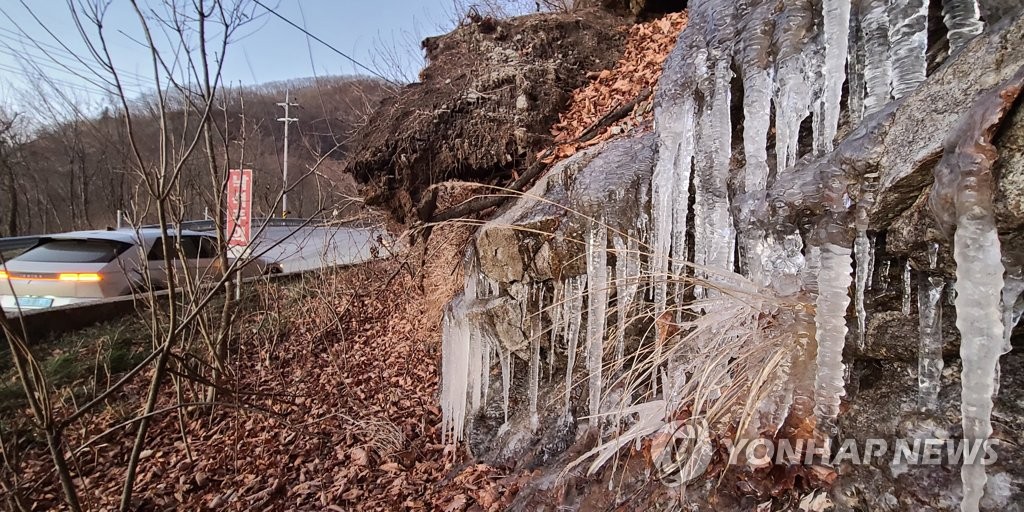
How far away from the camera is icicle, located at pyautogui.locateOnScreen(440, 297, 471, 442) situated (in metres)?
3.26

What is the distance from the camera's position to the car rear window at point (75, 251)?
5.29 m

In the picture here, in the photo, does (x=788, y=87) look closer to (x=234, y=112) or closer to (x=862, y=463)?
(x=862, y=463)

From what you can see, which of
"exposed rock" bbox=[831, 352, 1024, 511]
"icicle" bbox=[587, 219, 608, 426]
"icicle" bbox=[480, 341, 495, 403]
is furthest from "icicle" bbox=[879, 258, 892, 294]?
"icicle" bbox=[480, 341, 495, 403]

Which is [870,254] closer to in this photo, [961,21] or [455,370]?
[961,21]

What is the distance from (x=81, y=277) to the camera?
5312mm

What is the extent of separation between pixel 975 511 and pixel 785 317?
632mm

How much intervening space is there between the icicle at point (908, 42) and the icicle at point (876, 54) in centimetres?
2

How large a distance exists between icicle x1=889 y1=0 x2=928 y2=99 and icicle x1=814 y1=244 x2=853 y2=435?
0.58 metres

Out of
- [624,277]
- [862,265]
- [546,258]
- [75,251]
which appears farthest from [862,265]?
[75,251]

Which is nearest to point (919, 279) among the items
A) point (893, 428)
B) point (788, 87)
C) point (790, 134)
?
point (893, 428)

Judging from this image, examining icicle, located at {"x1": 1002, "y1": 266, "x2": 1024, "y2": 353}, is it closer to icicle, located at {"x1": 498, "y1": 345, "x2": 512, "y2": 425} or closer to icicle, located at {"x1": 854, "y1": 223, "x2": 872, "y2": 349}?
icicle, located at {"x1": 854, "y1": 223, "x2": 872, "y2": 349}

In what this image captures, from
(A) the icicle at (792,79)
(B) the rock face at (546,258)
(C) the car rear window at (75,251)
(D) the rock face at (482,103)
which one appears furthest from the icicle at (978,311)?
(C) the car rear window at (75,251)

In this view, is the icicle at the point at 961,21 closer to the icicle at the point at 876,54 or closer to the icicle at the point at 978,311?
the icicle at the point at 876,54

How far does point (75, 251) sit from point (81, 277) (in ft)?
1.17
